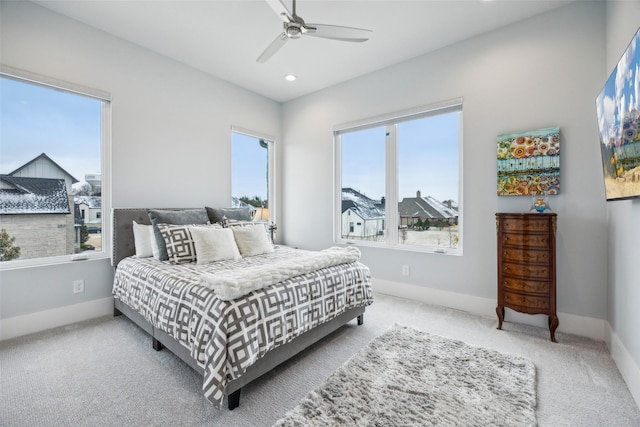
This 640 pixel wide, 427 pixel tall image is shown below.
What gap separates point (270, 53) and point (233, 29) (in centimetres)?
77

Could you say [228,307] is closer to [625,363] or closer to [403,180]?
[625,363]

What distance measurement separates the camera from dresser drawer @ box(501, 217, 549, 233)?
2365 mm

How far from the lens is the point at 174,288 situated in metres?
1.91

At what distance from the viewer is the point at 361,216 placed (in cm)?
402

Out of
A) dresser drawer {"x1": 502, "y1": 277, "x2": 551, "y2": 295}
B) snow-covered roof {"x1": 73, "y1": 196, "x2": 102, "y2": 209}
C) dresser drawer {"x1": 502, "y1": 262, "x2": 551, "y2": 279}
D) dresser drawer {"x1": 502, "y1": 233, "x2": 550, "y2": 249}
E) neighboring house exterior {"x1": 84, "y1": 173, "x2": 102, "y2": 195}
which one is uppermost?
neighboring house exterior {"x1": 84, "y1": 173, "x2": 102, "y2": 195}

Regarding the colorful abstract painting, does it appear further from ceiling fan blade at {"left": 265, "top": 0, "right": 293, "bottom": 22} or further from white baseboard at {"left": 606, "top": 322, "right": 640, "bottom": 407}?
ceiling fan blade at {"left": 265, "top": 0, "right": 293, "bottom": 22}

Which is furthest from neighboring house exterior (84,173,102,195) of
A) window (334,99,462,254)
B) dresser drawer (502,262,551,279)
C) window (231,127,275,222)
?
dresser drawer (502,262,551,279)

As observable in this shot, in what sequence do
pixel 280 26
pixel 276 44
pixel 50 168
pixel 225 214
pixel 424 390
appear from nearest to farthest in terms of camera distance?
pixel 424 390 < pixel 276 44 < pixel 50 168 < pixel 280 26 < pixel 225 214

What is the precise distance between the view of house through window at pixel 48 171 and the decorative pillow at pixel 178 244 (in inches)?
36.0

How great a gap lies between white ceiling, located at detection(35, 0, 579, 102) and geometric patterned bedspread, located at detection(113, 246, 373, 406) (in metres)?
2.31

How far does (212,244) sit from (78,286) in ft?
4.64

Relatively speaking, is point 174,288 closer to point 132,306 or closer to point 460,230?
point 132,306

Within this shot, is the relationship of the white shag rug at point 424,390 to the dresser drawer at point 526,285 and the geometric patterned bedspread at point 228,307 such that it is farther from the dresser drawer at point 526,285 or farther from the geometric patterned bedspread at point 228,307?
the dresser drawer at point 526,285

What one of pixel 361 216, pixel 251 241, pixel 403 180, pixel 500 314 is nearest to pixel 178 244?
pixel 251 241
